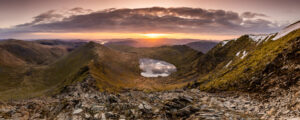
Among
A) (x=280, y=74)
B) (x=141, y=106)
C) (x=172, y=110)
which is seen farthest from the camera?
(x=280, y=74)

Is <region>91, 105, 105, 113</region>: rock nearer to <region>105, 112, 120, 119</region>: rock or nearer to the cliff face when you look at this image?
<region>105, 112, 120, 119</region>: rock

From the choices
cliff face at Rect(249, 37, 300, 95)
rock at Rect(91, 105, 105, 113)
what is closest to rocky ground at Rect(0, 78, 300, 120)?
rock at Rect(91, 105, 105, 113)

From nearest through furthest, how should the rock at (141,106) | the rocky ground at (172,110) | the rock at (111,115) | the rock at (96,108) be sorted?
1. the rocky ground at (172,110)
2. the rock at (111,115)
3. the rock at (141,106)
4. the rock at (96,108)

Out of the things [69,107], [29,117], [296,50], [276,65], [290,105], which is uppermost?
[296,50]

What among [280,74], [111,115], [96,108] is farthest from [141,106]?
[280,74]

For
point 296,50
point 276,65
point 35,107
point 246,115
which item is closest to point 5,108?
point 35,107

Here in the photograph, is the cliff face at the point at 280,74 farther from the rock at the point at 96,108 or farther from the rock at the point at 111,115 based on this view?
the rock at the point at 96,108

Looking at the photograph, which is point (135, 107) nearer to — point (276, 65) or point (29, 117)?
point (29, 117)

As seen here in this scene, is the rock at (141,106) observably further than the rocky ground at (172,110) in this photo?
Yes

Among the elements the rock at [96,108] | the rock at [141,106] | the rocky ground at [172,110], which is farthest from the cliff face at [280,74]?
the rock at [96,108]

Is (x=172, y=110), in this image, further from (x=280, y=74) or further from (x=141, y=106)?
(x=280, y=74)

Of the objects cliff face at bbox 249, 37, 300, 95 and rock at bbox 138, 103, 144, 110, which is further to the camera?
rock at bbox 138, 103, 144, 110

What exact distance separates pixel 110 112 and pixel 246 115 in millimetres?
20286

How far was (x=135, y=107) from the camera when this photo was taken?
2414 cm
